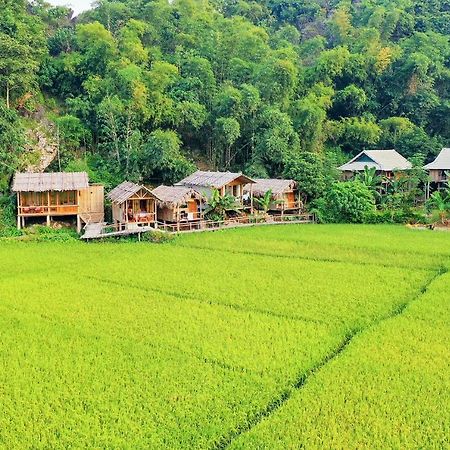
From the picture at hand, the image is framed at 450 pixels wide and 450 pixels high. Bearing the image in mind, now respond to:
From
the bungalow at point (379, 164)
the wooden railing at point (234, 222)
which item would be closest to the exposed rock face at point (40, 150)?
the wooden railing at point (234, 222)

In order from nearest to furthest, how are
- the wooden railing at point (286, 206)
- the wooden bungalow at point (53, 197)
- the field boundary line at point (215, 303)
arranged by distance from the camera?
the field boundary line at point (215, 303) → the wooden bungalow at point (53, 197) → the wooden railing at point (286, 206)

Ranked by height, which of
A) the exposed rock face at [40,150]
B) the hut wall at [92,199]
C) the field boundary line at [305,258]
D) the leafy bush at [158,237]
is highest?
the exposed rock face at [40,150]

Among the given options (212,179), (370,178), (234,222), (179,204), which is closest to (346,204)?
(370,178)

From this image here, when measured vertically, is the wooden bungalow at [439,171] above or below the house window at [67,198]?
above

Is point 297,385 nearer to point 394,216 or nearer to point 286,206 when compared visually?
point 394,216

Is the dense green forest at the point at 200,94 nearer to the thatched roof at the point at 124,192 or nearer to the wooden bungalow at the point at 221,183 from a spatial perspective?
the wooden bungalow at the point at 221,183

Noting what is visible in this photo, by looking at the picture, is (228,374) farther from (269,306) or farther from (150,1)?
(150,1)
